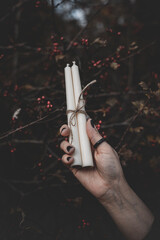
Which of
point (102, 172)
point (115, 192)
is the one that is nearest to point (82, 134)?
point (102, 172)

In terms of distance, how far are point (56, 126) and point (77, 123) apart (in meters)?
0.13

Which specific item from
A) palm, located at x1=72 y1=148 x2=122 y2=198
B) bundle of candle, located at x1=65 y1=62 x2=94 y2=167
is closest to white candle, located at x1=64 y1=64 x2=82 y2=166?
bundle of candle, located at x1=65 y1=62 x2=94 y2=167

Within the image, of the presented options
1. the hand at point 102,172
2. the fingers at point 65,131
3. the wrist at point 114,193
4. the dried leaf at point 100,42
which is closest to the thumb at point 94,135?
the hand at point 102,172

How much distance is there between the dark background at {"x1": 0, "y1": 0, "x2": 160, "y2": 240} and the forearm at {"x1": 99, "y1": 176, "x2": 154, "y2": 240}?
0.12 m

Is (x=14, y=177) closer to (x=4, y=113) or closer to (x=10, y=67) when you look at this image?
(x=4, y=113)

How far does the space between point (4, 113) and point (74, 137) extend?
0.67 metres

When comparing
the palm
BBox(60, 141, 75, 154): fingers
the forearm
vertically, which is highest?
BBox(60, 141, 75, 154): fingers

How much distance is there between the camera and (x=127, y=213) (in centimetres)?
86

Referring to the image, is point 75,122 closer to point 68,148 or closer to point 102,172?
point 68,148

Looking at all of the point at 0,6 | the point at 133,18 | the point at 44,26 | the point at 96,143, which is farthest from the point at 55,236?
the point at 133,18

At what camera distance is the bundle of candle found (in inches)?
29.4

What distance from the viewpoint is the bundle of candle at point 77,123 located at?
0.75 m

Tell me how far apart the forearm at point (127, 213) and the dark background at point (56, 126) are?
118mm

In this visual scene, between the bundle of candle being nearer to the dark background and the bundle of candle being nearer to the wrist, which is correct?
the dark background
